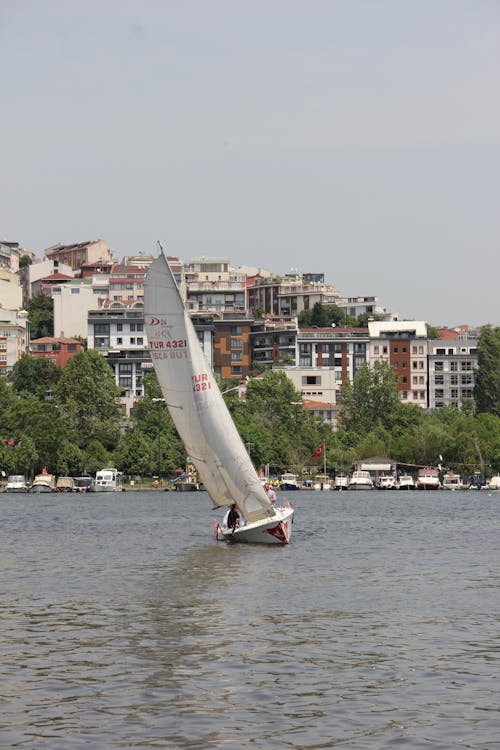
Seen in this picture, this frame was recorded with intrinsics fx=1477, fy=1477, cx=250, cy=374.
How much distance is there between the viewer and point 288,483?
182250mm

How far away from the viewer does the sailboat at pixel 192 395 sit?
5959cm

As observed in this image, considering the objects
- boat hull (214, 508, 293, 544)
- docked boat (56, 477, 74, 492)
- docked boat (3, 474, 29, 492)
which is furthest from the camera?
docked boat (56, 477, 74, 492)

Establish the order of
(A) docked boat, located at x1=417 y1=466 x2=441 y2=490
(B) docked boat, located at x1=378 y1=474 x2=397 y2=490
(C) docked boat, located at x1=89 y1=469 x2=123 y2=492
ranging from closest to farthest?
(C) docked boat, located at x1=89 y1=469 x2=123 y2=492 < (A) docked boat, located at x1=417 y1=466 x2=441 y2=490 < (B) docked boat, located at x1=378 y1=474 x2=397 y2=490

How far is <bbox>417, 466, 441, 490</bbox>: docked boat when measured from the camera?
182500 millimetres

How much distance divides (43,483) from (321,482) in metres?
35.5

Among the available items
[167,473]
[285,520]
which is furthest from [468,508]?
[167,473]

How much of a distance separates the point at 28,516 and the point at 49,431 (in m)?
79.6

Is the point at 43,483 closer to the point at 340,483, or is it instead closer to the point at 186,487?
the point at 186,487

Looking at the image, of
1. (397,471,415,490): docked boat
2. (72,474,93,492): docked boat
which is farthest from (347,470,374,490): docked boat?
(72,474,93,492): docked boat

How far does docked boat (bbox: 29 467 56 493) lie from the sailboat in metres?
118

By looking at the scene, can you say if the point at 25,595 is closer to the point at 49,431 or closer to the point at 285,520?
the point at 285,520

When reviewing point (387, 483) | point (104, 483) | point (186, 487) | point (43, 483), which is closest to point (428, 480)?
point (387, 483)

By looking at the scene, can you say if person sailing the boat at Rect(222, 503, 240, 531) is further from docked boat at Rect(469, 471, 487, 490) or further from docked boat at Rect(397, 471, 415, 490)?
docked boat at Rect(469, 471, 487, 490)

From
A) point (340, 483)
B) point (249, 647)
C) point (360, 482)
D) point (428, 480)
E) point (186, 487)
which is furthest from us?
point (340, 483)
